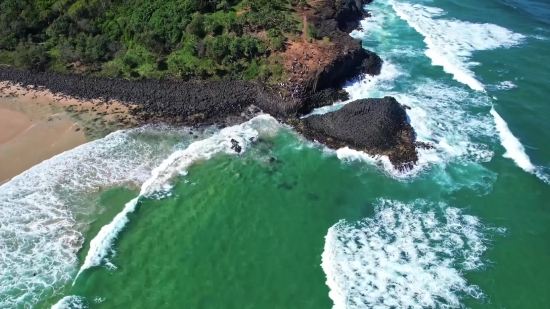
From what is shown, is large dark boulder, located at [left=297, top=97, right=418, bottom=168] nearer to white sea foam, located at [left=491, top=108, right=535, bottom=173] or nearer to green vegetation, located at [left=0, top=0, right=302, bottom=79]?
green vegetation, located at [left=0, top=0, right=302, bottom=79]

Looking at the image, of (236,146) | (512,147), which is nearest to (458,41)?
(512,147)

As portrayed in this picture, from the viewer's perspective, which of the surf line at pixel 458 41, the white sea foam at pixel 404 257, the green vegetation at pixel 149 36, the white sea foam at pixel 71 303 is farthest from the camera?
the green vegetation at pixel 149 36

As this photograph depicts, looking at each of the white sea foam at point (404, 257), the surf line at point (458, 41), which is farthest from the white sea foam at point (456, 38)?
the white sea foam at point (404, 257)

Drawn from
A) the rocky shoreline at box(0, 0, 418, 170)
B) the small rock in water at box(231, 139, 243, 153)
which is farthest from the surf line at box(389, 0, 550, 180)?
the small rock in water at box(231, 139, 243, 153)

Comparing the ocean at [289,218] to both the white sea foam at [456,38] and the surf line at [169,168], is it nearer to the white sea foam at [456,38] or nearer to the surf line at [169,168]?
the surf line at [169,168]

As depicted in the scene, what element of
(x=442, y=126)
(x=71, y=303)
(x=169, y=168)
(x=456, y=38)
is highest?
(x=456, y=38)

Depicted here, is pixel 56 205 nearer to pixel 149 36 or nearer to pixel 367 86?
pixel 149 36
